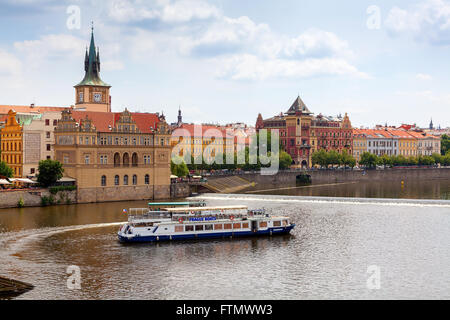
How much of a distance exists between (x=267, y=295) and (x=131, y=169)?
211 feet

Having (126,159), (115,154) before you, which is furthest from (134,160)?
(115,154)

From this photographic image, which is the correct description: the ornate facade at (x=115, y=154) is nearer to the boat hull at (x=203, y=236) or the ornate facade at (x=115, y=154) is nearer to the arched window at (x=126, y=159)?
the arched window at (x=126, y=159)

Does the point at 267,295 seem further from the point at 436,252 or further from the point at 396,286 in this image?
the point at 436,252

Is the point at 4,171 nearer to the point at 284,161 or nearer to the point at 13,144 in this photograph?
the point at 13,144

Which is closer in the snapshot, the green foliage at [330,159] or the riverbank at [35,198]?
the riverbank at [35,198]

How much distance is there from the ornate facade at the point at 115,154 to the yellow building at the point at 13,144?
305 inches

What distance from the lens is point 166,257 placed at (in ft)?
195

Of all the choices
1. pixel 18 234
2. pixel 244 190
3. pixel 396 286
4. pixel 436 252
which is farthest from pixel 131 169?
pixel 396 286

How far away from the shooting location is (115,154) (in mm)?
107562

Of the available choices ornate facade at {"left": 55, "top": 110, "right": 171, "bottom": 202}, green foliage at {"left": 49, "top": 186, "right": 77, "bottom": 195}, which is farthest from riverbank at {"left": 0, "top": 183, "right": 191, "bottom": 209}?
ornate facade at {"left": 55, "top": 110, "right": 171, "bottom": 202}

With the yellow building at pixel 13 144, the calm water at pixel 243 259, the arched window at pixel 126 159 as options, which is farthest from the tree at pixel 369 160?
the yellow building at pixel 13 144

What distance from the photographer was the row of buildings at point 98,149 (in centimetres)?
10344

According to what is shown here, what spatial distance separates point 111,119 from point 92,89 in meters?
15.7

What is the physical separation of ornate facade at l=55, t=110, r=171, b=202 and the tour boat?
108ft
